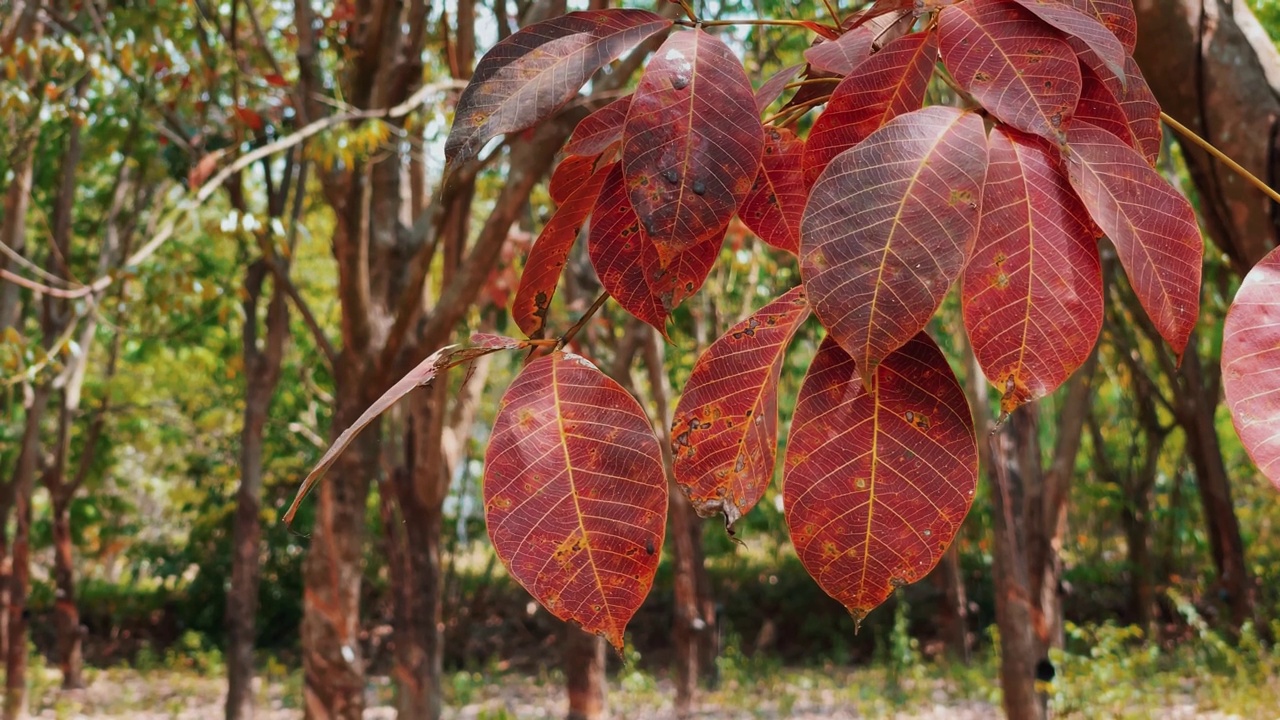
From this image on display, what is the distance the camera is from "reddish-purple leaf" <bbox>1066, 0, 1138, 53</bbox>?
549 millimetres

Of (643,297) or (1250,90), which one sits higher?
(1250,90)

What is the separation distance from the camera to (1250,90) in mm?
1251

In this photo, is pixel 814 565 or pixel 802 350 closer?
pixel 814 565

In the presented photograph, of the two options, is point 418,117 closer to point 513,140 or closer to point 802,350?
point 513,140

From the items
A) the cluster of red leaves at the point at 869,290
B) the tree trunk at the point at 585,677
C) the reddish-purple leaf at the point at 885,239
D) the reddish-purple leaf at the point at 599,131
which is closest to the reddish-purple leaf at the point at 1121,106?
the cluster of red leaves at the point at 869,290

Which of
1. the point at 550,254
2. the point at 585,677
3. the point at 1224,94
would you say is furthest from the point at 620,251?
the point at 585,677

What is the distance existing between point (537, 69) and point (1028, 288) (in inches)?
10.4

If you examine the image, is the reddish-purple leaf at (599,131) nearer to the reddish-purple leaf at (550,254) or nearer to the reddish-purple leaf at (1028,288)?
the reddish-purple leaf at (550,254)

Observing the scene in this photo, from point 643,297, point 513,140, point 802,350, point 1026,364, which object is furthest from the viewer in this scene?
point 802,350

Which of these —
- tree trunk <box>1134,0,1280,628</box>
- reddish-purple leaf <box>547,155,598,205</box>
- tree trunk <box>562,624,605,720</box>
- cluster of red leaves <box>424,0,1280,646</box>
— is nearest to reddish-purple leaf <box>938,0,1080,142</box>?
cluster of red leaves <box>424,0,1280,646</box>

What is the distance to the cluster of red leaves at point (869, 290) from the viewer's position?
40 cm

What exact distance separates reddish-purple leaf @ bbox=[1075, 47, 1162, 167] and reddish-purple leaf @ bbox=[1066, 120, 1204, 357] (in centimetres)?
3

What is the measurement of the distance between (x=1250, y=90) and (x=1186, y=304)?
98 cm

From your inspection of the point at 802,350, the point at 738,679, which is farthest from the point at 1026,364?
the point at 802,350
